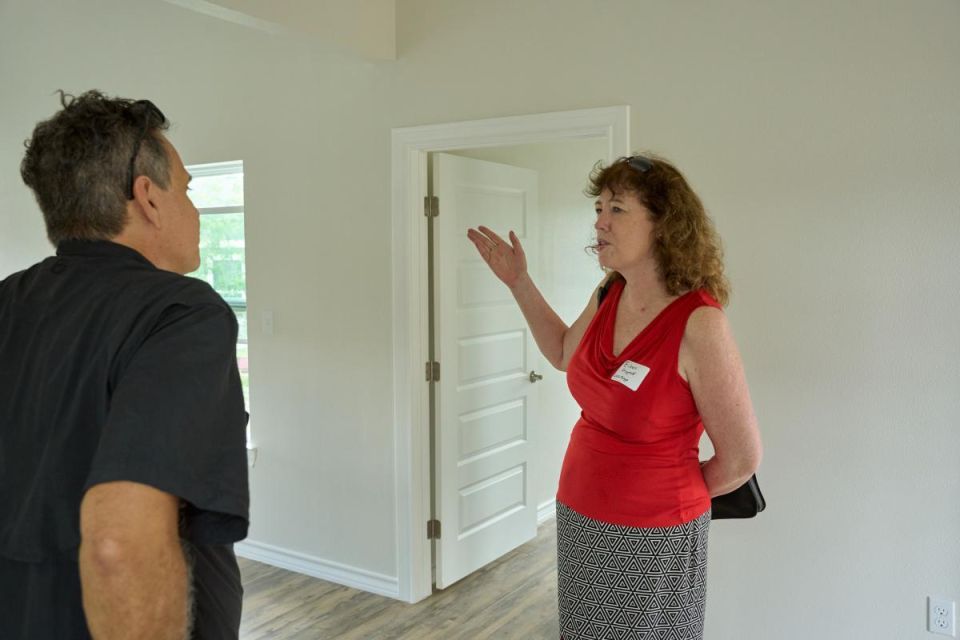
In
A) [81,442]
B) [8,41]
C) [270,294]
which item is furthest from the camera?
[8,41]

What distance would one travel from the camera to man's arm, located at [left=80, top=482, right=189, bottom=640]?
2.74ft

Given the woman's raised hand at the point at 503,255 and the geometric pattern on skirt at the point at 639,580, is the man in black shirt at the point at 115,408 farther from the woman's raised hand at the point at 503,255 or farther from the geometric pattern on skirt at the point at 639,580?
the woman's raised hand at the point at 503,255

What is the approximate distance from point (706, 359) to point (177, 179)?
1.17 m

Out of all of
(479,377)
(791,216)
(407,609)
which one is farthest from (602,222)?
(407,609)

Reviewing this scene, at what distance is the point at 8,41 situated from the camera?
5094 mm

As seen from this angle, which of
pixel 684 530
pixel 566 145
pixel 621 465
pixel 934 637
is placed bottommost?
pixel 934 637

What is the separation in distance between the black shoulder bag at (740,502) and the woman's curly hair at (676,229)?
1.63 ft

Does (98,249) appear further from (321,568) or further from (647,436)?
(321,568)

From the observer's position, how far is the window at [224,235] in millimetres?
4359

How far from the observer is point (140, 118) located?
1.07 meters

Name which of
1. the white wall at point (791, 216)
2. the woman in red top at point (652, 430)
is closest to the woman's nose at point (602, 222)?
the woman in red top at point (652, 430)

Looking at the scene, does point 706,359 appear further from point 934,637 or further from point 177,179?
point 934,637

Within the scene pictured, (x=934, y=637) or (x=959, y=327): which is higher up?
(x=959, y=327)

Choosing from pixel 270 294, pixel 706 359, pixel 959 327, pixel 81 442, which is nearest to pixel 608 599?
pixel 706 359
